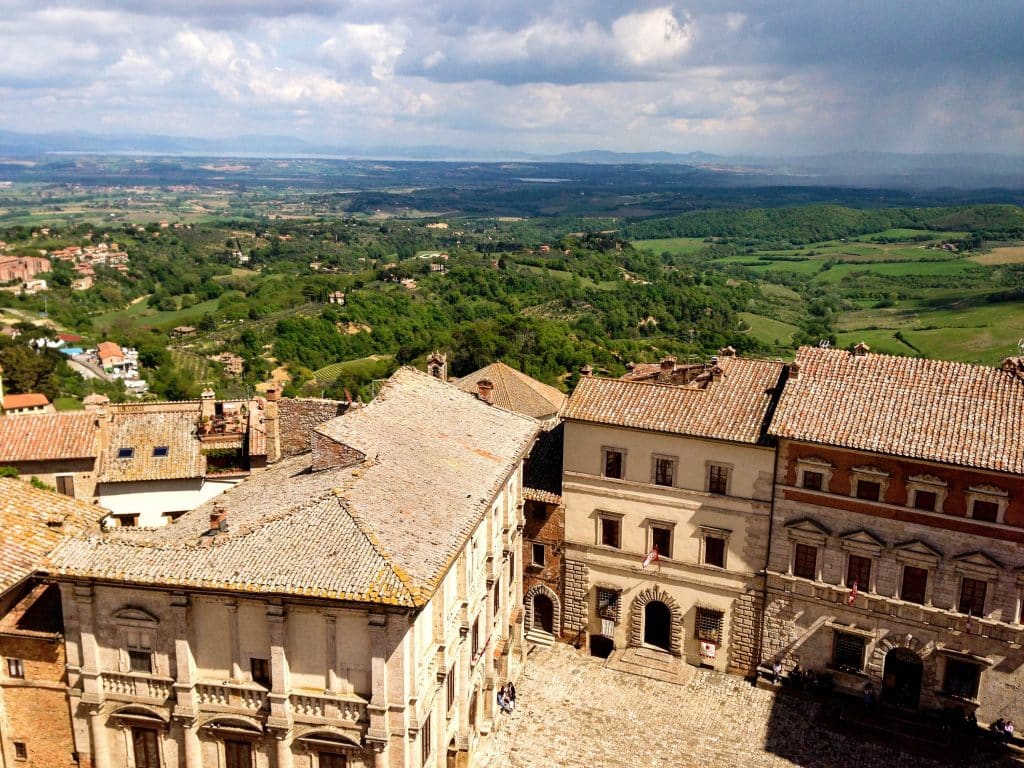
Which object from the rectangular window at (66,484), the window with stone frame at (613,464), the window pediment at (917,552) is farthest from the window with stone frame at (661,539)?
the rectangular window at (66,484)

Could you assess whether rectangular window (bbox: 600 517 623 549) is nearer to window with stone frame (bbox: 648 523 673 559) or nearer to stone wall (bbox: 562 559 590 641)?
window with stone frame (bbox: 648 523 673 559)

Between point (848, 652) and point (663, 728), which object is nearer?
point (663, 728)

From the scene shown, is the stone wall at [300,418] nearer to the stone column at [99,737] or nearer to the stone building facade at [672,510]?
the stone building facade at [672,510]

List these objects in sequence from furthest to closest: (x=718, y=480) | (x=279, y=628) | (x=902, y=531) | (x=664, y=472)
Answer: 1. (x=664, y=472)
2. (x=718, y=480)
3. (x=902, y=531)
4. (x=279, y=628)

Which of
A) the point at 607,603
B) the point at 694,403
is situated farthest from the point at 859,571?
the point at 607,603

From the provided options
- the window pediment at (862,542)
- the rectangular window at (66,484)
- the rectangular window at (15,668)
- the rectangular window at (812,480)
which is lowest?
the rectangular window at (15,668)

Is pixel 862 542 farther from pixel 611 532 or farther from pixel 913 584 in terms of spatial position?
pixel 611 532

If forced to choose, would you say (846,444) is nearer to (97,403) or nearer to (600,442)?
(600,442)
